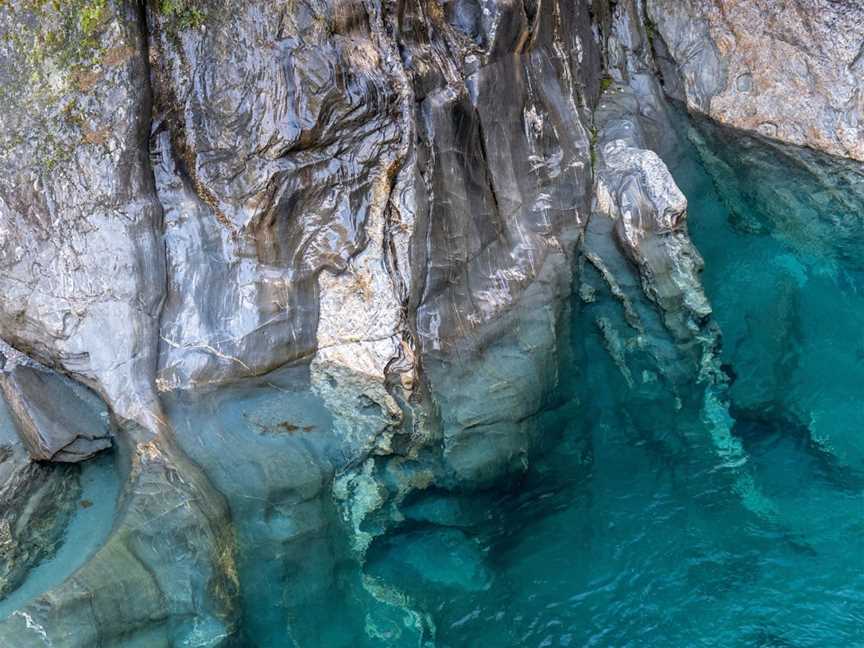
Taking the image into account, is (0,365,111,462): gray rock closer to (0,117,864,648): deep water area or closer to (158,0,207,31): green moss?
(0,117,864,648): deep water area

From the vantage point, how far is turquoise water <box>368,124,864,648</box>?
4391mm

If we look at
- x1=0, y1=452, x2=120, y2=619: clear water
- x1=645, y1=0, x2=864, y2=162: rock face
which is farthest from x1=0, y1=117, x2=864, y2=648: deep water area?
x1=645, y1=0, x2=864, y2=162: rock face

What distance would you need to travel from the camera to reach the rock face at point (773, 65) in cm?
570

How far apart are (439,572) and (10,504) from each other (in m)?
2.00

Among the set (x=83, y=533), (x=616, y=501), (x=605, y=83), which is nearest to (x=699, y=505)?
(x=616, y=501)

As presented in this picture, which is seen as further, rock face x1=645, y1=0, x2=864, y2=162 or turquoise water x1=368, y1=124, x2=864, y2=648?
rock face x1=645, y1=0, x2=864, y2=162

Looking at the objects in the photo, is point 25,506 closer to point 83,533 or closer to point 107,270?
point 83,533

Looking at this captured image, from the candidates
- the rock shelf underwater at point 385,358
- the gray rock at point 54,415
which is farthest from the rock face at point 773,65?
the gray rock at point 54,415

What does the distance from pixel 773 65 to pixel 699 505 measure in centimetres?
289

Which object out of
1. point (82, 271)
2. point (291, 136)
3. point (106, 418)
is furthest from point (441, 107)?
point (106, 418)

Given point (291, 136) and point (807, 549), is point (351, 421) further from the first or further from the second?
point (807, 549)

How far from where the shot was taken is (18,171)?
12.8 feet

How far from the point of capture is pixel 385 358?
4172mm

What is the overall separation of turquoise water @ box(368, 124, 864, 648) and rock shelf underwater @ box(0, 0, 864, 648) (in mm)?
17
